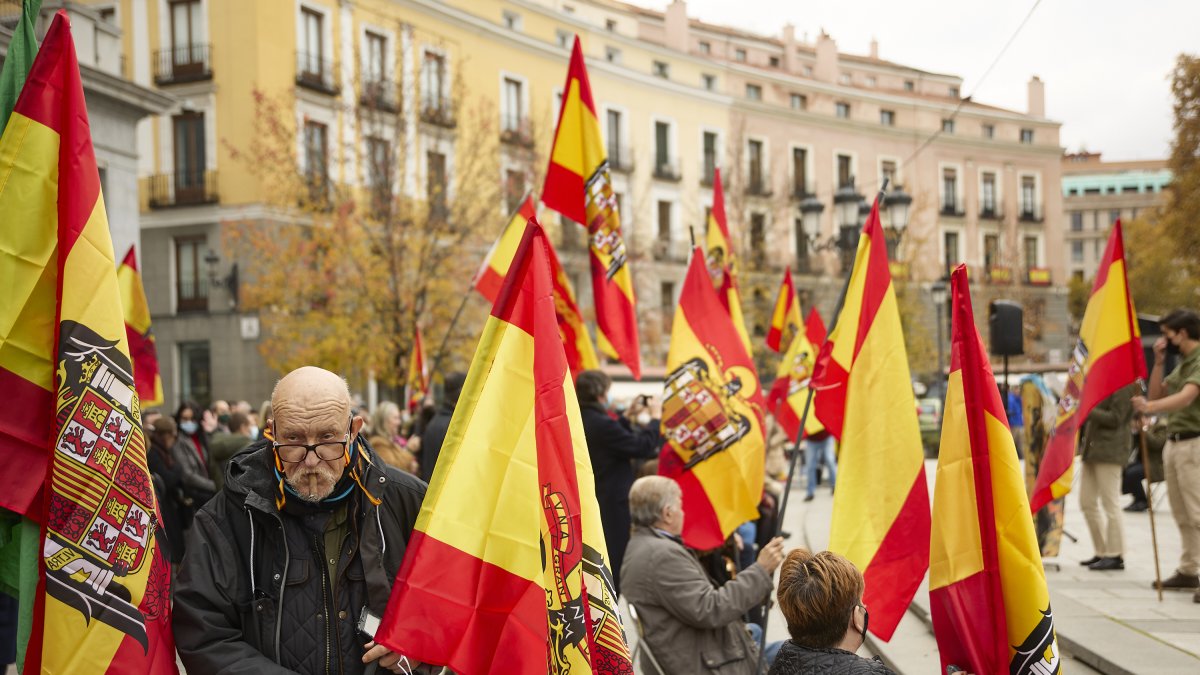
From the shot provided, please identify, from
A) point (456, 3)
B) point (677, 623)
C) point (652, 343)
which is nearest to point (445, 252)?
point (456, 3)

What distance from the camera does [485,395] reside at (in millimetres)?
3205

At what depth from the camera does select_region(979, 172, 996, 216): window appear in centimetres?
5422

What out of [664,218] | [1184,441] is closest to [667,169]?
[664,218]

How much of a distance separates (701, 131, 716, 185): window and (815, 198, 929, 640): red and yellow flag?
3978cm

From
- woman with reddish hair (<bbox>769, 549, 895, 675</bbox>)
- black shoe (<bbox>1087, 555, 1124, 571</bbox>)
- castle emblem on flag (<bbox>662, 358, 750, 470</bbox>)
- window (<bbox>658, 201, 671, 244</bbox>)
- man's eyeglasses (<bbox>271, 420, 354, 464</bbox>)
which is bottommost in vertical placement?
black shoe (<bbox>1087, 555, 1124, 571</bbox>)

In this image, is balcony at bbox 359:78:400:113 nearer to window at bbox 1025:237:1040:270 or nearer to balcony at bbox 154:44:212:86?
balcony at bbox 154:44:212:86

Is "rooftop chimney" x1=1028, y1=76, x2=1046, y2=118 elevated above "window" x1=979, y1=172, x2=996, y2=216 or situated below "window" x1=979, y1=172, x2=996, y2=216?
above

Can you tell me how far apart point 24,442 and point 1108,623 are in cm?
580

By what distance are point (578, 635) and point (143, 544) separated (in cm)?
124

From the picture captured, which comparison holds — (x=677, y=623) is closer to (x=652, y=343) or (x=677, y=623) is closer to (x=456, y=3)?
(x=456, y=3)

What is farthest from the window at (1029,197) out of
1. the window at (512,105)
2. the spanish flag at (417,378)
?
the spanish flag at (417,378)

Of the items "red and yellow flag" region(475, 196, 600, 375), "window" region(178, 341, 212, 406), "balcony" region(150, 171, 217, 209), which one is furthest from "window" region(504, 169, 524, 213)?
"red and yellow flag" region(475, 196, 600, 375)

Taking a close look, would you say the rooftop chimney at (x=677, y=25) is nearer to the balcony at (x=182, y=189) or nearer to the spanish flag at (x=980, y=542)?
the balcony at (x=182, y=189)

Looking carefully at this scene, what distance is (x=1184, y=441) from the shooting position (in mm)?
7496
